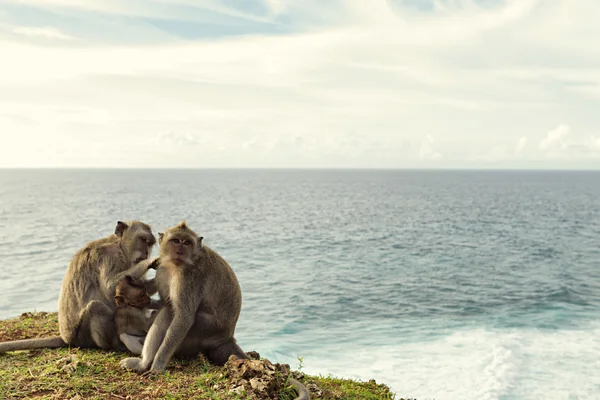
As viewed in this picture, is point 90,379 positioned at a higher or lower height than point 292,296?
higher

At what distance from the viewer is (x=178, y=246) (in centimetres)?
851

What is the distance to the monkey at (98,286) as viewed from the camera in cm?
921

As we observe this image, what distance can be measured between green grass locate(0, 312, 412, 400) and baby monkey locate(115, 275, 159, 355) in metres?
0.35

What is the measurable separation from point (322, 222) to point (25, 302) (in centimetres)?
4919

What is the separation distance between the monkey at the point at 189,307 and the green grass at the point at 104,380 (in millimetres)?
241

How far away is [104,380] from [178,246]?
2.21 meters

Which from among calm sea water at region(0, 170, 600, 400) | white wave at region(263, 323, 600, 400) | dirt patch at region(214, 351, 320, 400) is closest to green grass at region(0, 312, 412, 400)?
dirt patch at region(214, 351, 320, 400)

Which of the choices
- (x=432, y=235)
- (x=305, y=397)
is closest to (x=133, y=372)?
(x=305, y=397)

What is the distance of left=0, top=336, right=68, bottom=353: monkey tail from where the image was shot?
947 centimetres

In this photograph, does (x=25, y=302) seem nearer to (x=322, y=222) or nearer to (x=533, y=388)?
(x=533, y=388)

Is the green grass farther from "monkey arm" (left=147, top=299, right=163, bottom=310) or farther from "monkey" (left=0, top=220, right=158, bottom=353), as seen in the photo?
"monkey arm" (left=147, top=299, right=163, bottom=310)

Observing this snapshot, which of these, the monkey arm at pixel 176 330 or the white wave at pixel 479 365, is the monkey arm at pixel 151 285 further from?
the white wave at pixel 479 365

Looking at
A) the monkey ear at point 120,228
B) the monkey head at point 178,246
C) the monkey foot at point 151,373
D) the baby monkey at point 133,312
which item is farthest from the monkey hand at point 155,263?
the monkey foot at point 151,373

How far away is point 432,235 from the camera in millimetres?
62906
